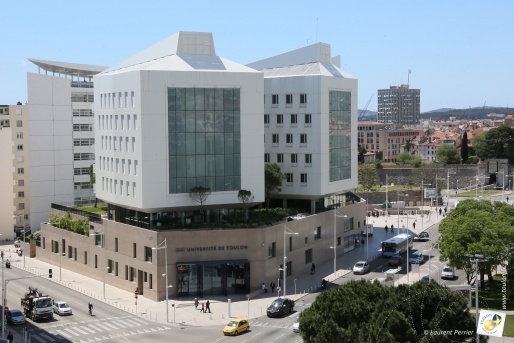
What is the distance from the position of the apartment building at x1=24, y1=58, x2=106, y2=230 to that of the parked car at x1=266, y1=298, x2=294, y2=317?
66.6m

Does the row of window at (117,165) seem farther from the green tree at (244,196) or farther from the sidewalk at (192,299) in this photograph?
the sidewalk at (192,299)

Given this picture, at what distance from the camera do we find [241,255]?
250 ft

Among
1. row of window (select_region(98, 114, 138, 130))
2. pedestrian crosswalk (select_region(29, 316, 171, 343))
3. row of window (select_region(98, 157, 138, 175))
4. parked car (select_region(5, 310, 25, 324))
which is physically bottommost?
pedestrian crosswalk (select_region(29, 316, 171, 343))

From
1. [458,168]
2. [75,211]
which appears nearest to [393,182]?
[458,168]

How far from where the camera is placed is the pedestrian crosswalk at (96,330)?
6106cm

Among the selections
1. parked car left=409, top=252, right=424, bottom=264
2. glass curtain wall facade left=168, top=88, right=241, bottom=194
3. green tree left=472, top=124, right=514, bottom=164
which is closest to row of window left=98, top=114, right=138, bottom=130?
glass curtain wall facade left=168, top=88, right=241, bottom=194

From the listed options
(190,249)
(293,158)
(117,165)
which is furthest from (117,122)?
(293,158)

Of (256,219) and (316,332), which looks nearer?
(316,332)

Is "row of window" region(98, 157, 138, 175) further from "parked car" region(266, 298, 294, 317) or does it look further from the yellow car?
the yellow car

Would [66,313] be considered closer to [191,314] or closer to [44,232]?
[191,314]

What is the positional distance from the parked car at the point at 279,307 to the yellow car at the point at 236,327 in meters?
4.74

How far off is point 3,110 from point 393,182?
3853 inches

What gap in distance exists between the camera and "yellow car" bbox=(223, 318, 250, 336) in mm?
60844

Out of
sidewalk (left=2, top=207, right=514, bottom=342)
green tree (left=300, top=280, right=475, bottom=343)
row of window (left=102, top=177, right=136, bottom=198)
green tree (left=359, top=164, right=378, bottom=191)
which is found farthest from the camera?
green tree (left=359, top=164, right=378, bottom=191)
